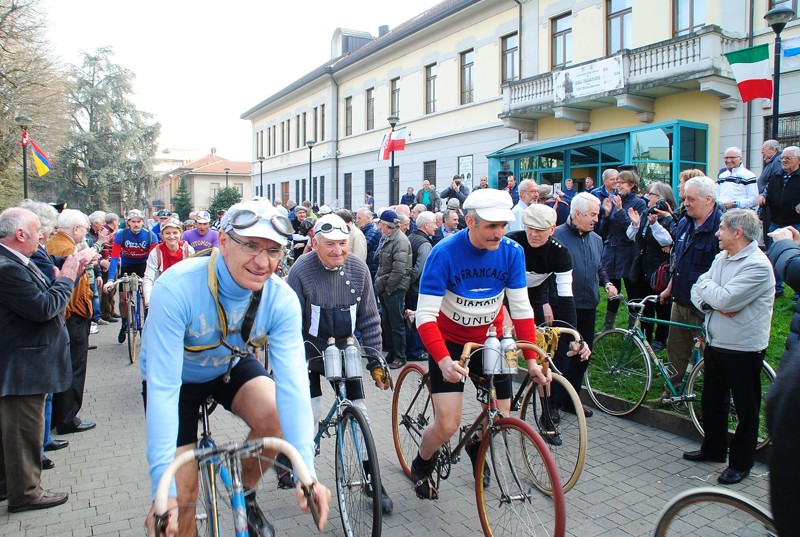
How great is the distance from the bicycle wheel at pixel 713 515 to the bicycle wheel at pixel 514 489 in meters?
0.57

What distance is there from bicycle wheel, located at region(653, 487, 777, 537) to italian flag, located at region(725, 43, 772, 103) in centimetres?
1177

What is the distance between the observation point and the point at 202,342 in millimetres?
2971

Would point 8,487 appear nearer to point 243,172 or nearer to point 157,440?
point 157,440

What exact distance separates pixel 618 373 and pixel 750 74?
353 inches

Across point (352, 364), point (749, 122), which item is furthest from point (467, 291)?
point (749, 122)

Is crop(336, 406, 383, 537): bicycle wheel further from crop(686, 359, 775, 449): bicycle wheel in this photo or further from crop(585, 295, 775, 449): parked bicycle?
crop(585, 295, 775, 449): parked bicycle

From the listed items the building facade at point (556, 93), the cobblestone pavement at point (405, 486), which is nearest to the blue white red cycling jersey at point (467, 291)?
the cobblestone pavement at point (405, 486)

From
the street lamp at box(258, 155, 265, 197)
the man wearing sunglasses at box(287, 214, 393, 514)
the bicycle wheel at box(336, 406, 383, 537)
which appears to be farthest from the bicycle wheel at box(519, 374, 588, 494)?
the street lamp at box(258, 155, 265, 197)

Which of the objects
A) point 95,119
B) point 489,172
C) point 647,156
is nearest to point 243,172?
point 95,119

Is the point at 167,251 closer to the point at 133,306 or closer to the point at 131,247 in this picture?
the point at 133,306

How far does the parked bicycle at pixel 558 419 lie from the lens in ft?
14.7

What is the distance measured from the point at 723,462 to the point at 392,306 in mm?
5224

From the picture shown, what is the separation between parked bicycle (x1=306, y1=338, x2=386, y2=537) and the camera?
3.68 metres

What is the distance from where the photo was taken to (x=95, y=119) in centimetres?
5300
